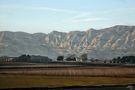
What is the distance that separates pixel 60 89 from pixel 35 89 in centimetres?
680

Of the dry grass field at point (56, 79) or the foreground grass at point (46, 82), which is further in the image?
the dry grass field at point (56, 79)

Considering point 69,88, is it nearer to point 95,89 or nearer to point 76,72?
point 95,89

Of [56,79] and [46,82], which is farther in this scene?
→ [56,79]

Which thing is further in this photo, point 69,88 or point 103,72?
point 103,72

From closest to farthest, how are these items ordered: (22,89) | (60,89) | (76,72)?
(22,89), (60,89), (76,72)

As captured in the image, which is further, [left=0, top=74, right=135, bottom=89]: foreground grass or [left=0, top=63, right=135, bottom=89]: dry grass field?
[left=0, top=63, right=135, bottom=89]: dry grass field

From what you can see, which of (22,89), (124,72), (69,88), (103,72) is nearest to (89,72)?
(103,72)

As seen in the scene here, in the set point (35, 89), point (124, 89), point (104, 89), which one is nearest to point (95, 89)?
point (104, 89)

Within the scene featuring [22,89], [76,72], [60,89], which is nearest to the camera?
[22,89]

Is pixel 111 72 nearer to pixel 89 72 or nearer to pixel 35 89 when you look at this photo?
pixel 89 72

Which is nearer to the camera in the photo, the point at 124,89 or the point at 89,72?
the point at 124,89

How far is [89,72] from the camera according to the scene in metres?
161

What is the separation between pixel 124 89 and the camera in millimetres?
81812

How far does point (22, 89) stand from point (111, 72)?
90.7 meters
